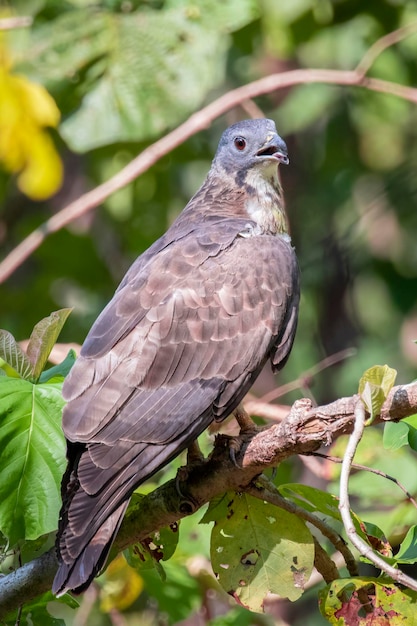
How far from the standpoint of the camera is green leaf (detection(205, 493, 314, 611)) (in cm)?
290

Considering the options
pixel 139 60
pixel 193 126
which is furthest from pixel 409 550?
pixel 139 60

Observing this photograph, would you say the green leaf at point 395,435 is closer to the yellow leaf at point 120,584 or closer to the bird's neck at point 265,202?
the bird's neck at point 265,202

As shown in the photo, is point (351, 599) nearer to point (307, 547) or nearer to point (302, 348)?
point (307, 547)

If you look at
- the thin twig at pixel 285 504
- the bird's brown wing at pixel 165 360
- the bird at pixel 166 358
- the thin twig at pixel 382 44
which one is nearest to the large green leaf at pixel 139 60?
the thin twig at pixel 382 44

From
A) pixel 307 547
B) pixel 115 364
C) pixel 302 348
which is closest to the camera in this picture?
pixel 307 547

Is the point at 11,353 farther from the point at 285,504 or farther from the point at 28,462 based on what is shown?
the point at 285,504

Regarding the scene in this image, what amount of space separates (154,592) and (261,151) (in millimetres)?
1840

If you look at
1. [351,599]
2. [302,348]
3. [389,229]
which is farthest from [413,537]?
[389,229]

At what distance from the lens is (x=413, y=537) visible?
105 inches

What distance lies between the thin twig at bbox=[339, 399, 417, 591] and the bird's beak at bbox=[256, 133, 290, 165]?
66.9 inches

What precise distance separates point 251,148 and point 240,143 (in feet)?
0.21

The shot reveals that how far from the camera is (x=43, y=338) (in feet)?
9.55

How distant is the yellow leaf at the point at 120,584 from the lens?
427 centimetres

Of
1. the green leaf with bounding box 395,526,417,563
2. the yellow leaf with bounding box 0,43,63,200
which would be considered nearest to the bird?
the green leaf with bounding box 395,526,417,563
